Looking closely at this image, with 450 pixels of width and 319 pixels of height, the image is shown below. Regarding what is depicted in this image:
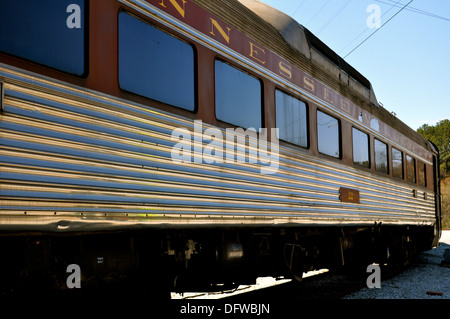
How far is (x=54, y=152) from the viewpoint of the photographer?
2723 mm

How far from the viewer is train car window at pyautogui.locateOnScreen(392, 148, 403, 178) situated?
9.13 m

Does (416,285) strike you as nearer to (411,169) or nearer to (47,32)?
(411,169)

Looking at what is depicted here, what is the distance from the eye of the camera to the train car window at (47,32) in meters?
2.64

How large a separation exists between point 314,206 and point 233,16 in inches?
102

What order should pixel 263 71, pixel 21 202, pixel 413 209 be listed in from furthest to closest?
pixel 413 209
pixel 263 71
pixel 21 202

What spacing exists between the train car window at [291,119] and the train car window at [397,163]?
4104 millimetres

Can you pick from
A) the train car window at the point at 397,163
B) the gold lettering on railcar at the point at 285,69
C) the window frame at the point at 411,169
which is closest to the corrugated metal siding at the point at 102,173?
the gold lettering on railcar at the point at 285,69

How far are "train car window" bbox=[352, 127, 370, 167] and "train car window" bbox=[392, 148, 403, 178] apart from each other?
5.39 feet

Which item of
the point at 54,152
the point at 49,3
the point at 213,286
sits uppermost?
the point at 49,3

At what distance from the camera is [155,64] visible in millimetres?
3676

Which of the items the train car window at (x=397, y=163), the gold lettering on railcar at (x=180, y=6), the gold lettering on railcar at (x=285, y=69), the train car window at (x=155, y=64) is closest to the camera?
the train car window at (x=155, y=64)

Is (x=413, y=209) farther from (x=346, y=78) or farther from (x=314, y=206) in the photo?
(x=314, y=206)

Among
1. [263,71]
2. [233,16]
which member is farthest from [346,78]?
[233,16]

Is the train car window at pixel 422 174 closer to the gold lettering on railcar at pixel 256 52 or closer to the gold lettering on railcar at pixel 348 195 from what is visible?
the gold lettering on railcar at pixel 348 195
